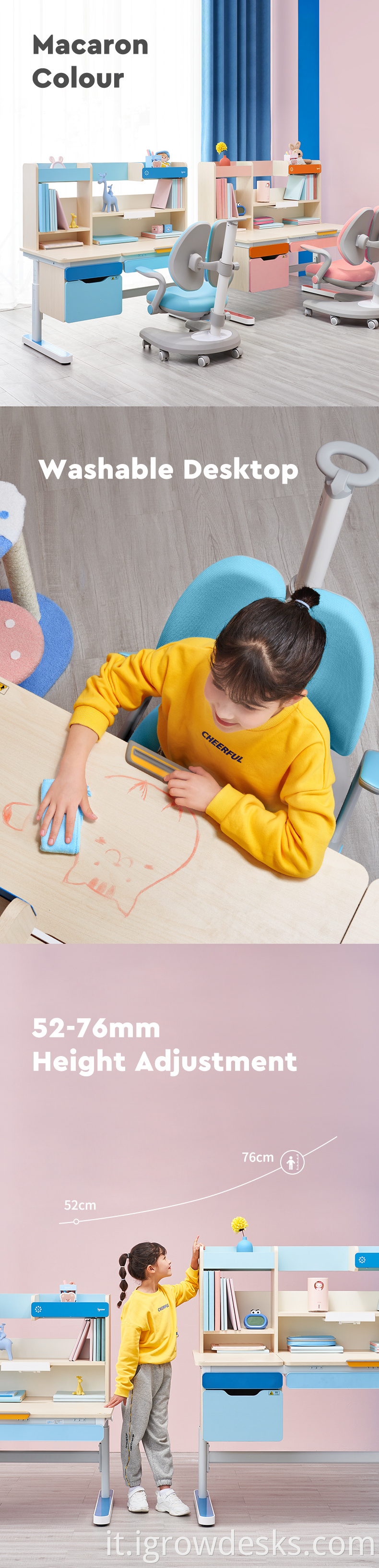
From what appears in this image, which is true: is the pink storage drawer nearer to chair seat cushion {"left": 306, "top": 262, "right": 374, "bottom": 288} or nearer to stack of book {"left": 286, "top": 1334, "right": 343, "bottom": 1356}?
chair seat cushion {"left": 306, "top": 262, "right": 374, "bottom": 288}

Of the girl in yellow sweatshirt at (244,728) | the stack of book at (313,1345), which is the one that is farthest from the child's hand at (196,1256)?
the girl in yellow sweatshirt at (244,728)

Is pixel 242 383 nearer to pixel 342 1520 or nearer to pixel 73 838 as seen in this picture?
pixel 73 838

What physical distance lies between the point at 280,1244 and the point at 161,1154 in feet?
0.98

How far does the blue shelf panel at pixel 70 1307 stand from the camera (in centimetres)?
172

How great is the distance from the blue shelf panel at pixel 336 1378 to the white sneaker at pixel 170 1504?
277mm

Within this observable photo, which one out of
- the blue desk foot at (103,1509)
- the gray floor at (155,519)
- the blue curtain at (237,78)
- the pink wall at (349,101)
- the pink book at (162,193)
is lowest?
the blue desk foot at (103,1509)

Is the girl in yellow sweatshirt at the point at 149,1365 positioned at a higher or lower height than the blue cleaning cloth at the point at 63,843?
lower

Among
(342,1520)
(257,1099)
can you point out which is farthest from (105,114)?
(342,1520)

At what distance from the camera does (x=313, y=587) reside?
5.10 feet

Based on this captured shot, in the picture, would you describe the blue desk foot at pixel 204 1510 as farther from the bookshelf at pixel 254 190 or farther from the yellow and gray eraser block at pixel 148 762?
the bookshelf at pixel 254 190

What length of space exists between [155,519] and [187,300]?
2760 mm

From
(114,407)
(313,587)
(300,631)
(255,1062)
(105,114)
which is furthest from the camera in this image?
(105,114)

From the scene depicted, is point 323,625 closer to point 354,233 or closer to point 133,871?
point 133,871

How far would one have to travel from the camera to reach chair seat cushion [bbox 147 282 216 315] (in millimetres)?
3797
